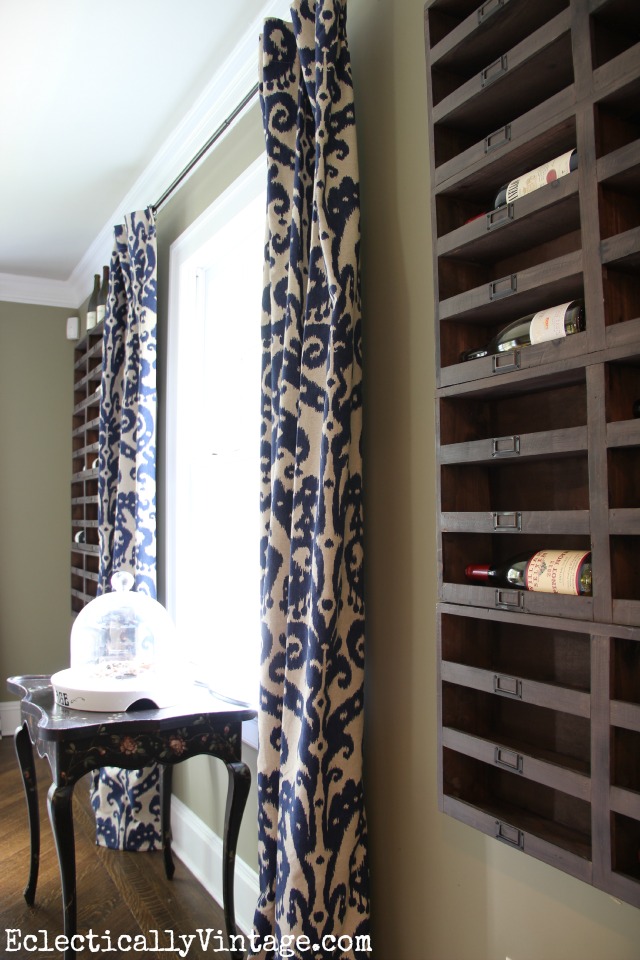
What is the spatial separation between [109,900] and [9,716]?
2634mm

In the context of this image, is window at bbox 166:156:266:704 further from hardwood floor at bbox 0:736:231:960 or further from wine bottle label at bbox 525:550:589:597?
wine bottle label at bbox 525:550:589:597

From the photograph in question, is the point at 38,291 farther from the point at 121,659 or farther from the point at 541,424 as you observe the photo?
the point at 541,424

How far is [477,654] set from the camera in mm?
1389

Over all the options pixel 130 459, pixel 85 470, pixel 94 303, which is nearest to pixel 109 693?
pixel 130 459

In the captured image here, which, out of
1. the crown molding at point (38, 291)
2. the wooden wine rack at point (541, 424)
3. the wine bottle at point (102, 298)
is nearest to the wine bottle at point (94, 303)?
the wine bottle at point (102, 298)

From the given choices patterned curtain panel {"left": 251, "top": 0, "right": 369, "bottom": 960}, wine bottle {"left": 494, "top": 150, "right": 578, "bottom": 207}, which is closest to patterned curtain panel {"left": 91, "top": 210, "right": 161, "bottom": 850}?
patterned curtain panel {"left": 251, "top": 0, "right": 369, "bottom": 960}

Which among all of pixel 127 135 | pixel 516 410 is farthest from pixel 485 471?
pixel 127 135

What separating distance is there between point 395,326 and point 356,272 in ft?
0.50

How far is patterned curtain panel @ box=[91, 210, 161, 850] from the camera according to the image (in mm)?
2984

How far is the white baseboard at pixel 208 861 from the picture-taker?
92.0 inches

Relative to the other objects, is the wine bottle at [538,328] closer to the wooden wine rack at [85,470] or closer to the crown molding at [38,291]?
the wooden wine rack at [85,470]

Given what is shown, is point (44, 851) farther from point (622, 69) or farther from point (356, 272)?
point (622, 69)

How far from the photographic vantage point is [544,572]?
45.9 inches

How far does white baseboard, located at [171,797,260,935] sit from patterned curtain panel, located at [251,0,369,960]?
588 mm
